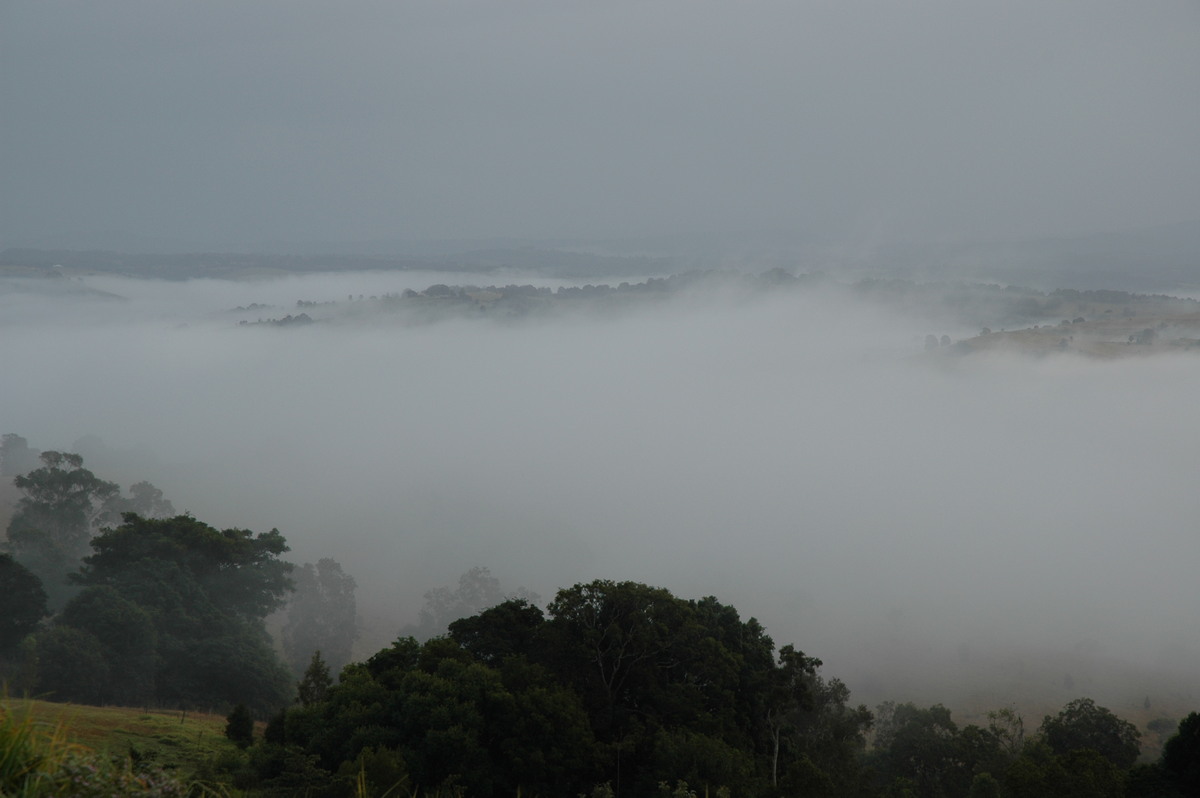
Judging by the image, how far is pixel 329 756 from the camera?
2041 cm

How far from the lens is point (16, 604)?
41.8 metres

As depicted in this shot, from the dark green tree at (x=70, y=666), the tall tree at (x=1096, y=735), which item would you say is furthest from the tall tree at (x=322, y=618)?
the tall tree at (x=1096, y=735)

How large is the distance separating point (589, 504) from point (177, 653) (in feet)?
337

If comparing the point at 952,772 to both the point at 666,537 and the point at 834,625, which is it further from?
the point at 666,537

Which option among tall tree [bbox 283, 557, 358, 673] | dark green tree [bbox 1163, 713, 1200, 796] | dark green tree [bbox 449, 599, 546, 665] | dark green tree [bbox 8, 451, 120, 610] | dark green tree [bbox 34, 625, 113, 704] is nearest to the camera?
dark green tree [bbox 1163, 713, 1200, 796]

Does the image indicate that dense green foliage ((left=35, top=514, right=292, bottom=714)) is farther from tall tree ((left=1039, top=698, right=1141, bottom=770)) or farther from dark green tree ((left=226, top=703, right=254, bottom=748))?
tall tree ((left=1039, top=698, right=1141, bottom=770))

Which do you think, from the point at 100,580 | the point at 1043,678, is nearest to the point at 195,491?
the point at 100,580

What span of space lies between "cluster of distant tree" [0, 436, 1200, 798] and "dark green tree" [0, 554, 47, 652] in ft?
0.31

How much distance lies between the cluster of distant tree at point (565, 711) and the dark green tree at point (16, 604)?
3.7 inches

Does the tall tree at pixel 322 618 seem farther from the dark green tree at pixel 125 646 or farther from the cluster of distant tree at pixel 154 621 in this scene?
the dark green tree at pixel 125 646

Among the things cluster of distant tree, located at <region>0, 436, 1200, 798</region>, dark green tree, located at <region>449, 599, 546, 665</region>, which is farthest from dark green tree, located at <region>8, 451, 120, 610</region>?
dark green tree, located at <region>449, 599, 546, 665</region>

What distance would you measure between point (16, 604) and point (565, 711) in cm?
3577

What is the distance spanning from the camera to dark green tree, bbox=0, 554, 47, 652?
4138 cm

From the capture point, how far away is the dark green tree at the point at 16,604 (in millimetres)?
41375
